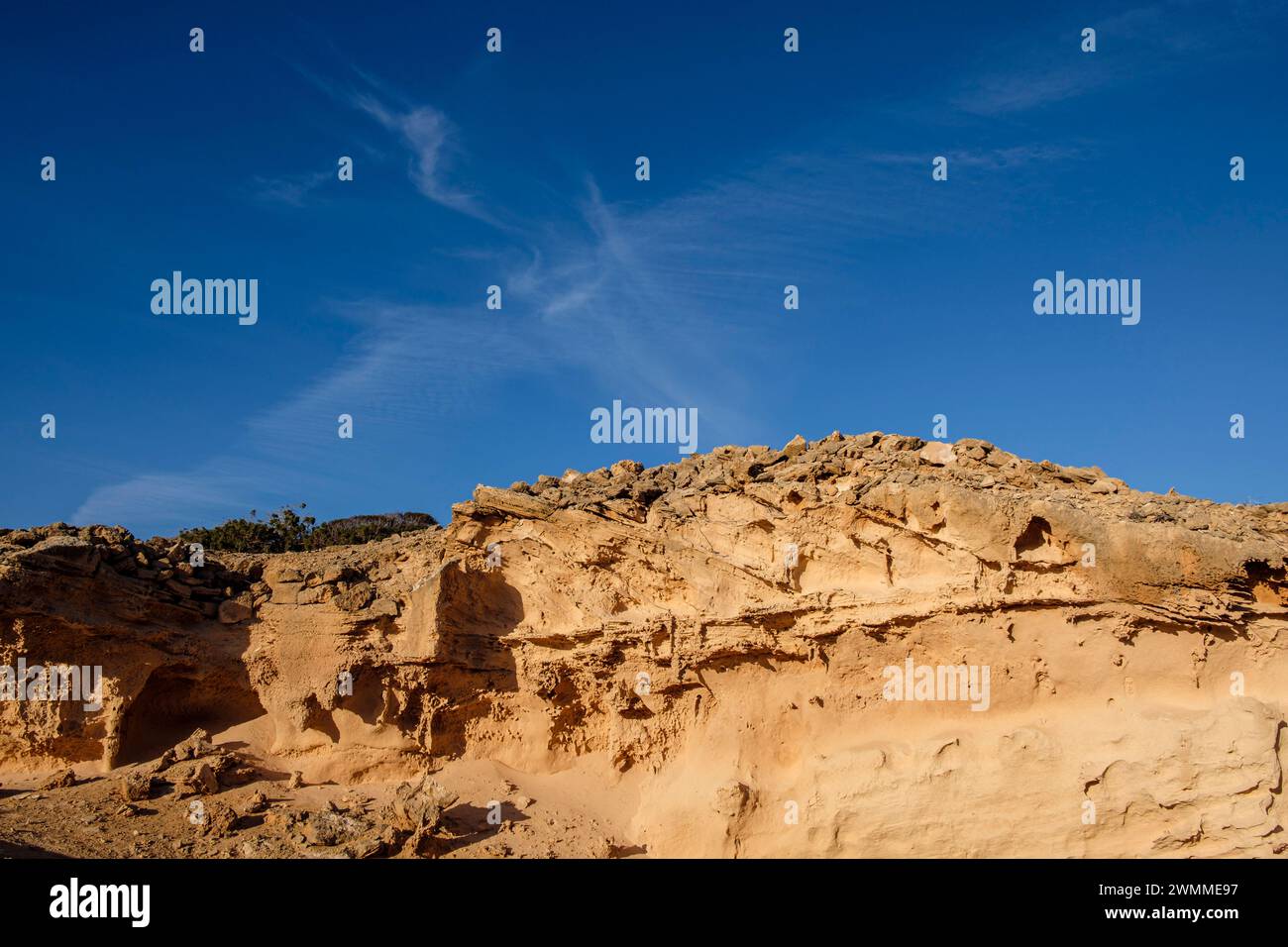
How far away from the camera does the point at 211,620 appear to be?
1744 centimetres

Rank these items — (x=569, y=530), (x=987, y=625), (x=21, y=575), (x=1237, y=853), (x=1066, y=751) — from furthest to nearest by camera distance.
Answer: (x=569, y=530) < (x=21, y=575) < (x=987, y=625) < (x=1066, y=751) < (x=1237, y=853)

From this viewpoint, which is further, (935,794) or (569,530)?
(569,530)

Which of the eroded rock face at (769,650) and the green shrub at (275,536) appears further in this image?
the green shrub at (275,536)

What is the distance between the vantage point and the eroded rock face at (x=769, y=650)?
13633 millimetres

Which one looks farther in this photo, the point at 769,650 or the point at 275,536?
the point at 275,536

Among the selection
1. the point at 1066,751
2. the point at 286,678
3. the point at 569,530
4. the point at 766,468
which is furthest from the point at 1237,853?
the point at 286,678

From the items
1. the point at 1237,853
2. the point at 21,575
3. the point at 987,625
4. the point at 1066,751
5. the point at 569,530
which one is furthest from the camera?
the point at 569,530

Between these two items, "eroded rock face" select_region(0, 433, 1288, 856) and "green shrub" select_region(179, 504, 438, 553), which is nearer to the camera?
"eroded rock face" select_region(0, 433, 1288, 856)

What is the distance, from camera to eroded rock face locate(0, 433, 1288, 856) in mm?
13633

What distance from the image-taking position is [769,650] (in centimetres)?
1573
